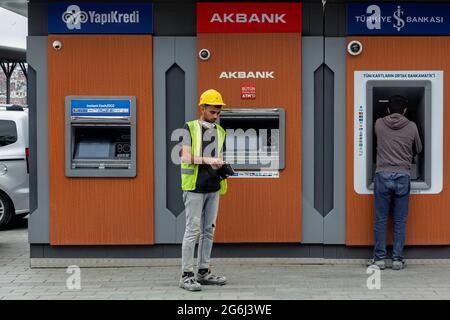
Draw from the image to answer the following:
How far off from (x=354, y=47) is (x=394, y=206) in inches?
63.4

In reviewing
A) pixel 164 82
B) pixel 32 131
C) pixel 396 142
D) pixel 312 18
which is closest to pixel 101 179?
pixel 32 131

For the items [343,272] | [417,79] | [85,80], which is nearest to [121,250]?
[85,80]

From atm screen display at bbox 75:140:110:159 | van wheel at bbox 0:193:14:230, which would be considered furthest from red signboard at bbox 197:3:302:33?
van wheel at bbox 0:193:14:230

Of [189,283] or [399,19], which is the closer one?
[189,283]

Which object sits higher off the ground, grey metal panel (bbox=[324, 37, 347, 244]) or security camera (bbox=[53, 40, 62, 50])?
security camera (bbox=[53, 40, 62, 50])

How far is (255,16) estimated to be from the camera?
6.80 meters

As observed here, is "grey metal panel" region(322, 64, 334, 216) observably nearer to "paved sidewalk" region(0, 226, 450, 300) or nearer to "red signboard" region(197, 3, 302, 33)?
"red signboard" region(197, 3, 302, 33)

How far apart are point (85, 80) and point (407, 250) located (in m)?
3.66

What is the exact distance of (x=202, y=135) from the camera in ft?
19.2

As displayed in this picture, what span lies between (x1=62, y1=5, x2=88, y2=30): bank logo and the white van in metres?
3.66

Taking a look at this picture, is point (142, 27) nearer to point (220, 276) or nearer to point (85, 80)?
point (85, 80)

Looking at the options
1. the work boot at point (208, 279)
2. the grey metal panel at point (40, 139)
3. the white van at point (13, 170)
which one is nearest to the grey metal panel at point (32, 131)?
the grey metal panel at point (40, 139)

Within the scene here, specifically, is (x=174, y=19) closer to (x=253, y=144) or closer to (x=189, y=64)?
(x=189, y=64)

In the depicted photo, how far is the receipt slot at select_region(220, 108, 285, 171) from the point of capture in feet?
22.4
